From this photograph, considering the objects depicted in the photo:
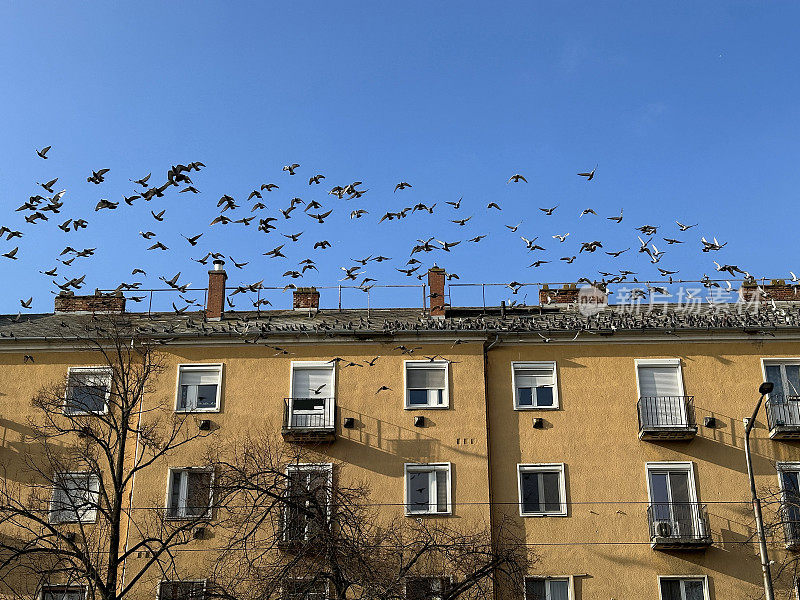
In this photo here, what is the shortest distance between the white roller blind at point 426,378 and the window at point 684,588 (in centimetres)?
893

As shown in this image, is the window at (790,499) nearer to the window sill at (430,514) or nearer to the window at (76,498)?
the window sill at (430,514)

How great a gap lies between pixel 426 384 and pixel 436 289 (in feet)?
16.3

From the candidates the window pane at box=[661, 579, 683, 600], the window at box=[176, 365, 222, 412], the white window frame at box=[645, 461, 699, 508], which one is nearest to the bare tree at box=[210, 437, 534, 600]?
the window at box=[176, 365, 222, 412]

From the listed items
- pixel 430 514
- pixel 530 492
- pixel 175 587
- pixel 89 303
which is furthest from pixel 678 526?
pixel 89 303

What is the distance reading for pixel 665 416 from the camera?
34812 mm

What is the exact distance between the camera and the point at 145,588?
33062mm

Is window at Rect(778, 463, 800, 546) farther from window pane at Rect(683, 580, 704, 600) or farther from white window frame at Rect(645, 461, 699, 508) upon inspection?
window pane at Rect(683, 580, 704, 600)

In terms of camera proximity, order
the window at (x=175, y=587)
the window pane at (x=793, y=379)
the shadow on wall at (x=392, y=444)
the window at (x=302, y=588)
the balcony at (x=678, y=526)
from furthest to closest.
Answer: the window pane at (x=793, y=379) → the shadow on wall at (x=392, y=444) → the balcony at (x=678, y=526) → the window at (x=175, y=587) → the window at (x=302, y=588)

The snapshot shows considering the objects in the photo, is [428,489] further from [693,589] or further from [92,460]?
[92,460]

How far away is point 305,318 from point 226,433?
5766 millimetres

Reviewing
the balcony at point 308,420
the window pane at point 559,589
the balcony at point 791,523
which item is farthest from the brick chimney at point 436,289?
the balcony at point 791,523

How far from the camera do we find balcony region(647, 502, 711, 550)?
3244cm

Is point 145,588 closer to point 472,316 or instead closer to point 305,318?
point 305,318

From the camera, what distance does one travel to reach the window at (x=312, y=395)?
116 feet
